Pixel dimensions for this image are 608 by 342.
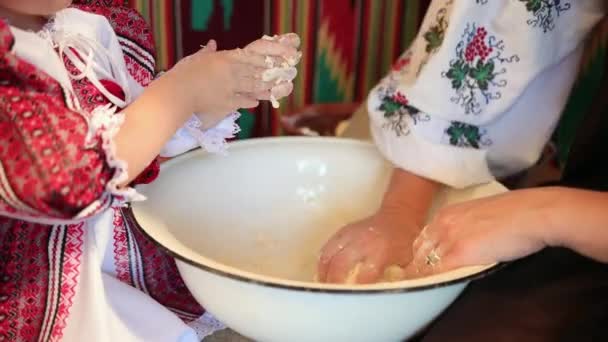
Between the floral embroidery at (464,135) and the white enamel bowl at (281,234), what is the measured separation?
0.06 meters

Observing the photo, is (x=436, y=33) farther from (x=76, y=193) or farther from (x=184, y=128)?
(x=76, y=193)

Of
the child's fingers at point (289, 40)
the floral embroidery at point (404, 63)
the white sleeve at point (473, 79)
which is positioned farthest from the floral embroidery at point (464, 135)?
the child's fingers at point (289, 40)

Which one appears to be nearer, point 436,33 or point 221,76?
point 221,76

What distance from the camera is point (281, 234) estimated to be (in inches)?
31.5

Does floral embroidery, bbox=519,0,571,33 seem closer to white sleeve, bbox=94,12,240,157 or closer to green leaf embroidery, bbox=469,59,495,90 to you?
green leaf embroidery, bbox=469,59,495,90

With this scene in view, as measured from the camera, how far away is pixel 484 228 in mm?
606

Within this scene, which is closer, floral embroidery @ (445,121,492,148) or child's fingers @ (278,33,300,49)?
child's fingers @ (278,33,300,49)

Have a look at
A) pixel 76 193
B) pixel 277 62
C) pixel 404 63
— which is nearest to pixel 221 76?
pixel 277 62

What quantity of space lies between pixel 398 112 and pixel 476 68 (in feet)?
0.32

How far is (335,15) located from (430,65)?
0.50 m

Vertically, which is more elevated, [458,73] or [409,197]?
[458,73]

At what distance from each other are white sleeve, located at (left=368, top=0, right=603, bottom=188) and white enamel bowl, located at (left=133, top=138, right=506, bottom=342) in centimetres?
4

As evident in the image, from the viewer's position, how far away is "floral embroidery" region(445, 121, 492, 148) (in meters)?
0.78

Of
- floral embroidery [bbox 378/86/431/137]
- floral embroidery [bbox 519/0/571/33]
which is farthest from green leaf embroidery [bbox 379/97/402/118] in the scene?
floral embroidery [bbox 519/0/571/33]
